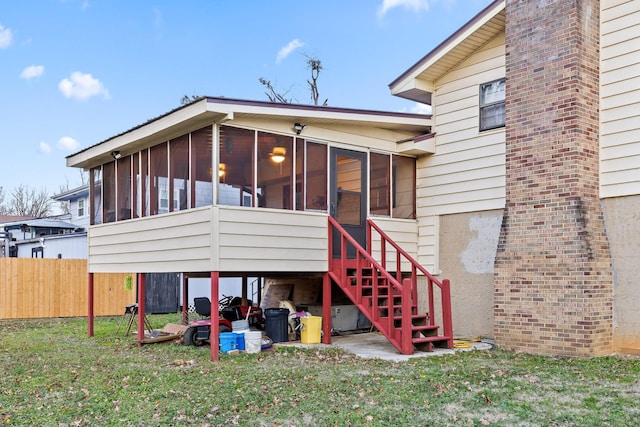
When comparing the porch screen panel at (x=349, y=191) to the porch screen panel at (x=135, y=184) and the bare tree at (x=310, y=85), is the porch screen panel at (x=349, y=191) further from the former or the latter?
the bare tree at (x=310, y=85)

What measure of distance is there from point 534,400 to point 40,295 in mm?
15177

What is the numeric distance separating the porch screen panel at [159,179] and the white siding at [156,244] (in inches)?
8.3

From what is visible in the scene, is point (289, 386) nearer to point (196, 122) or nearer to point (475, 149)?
point (196, 122)

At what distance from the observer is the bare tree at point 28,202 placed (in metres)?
44.7

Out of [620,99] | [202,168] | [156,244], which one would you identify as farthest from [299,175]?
[620,99]

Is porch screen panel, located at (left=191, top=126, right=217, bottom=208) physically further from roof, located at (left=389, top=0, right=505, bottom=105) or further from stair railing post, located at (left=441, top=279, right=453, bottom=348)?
roof, located at (left=389, top=0, right=505, bottom=105)

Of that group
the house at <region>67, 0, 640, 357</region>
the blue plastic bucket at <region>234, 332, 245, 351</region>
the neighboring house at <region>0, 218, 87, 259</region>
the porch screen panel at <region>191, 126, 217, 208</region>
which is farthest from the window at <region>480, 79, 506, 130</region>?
the neighboring house at <region>0, 218, 87, 259</region>

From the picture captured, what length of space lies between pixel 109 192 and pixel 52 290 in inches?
267

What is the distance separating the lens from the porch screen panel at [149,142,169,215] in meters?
10.2

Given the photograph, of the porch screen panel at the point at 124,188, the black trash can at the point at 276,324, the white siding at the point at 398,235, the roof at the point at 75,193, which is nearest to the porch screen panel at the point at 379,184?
the white siding at the point at 398,235

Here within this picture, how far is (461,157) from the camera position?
10.7 m

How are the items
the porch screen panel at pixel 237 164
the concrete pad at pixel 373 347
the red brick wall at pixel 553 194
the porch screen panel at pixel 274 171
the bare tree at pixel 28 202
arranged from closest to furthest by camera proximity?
the red brick wall at pixel 553 194
the concrete pad at pixel 373 347
the porch screen panel at pixel 237 164
the porch screen panel at pixel 274 171
the bare tree at pixel 28 202

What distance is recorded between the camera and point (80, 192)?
87.8 ft

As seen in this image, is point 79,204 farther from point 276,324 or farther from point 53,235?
point 276,324
